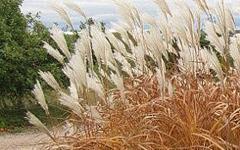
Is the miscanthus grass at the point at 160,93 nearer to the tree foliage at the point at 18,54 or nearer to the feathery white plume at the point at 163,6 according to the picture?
the feathery white plume at the point at 163,6

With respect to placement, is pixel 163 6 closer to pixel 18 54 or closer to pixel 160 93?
pixel 160 93

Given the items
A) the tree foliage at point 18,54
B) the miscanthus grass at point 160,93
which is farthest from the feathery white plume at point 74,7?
the tree foliage at point 18,54

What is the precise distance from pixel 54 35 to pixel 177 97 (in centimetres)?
82

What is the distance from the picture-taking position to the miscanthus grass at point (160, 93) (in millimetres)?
3895

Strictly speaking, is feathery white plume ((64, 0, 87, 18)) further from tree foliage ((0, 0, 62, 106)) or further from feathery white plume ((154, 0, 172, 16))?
tree foliage ((0, 0, 62, 106))

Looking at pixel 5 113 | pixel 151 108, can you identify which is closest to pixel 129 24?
pixel 151 108

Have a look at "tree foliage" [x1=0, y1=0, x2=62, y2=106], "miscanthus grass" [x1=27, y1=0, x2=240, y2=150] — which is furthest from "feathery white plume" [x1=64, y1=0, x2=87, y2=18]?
"tree foliage" [x1=0, y1=0, x2=62, y2=106]

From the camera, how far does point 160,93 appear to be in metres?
4.29

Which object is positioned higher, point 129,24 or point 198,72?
point 129,24

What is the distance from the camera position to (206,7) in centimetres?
439

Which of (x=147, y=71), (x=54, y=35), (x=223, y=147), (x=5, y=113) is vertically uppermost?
(x=54, y=35)

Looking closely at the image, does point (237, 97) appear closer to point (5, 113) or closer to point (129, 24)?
point (129, 24)

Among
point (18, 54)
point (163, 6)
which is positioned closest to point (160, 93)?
point (163, 6)

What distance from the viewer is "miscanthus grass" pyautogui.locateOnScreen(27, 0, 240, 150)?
153 inches
